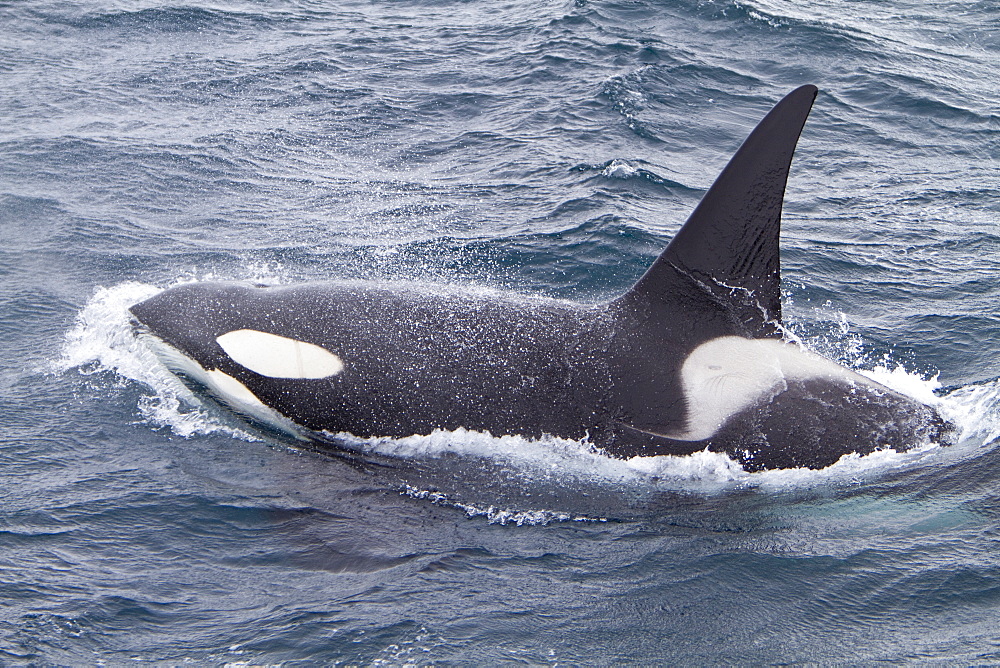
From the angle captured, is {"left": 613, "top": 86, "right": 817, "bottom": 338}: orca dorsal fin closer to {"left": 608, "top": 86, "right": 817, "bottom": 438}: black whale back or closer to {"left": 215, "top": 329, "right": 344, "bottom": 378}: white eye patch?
{"left": 608, "top": 86, "right": 817, "bottom": 438}: black whale back

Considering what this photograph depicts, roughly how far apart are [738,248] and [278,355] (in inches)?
161

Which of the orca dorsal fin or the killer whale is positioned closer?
the orca dorsal fin

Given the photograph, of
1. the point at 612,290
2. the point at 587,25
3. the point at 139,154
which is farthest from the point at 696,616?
the point at 587,25

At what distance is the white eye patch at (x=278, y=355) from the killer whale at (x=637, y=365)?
1cm

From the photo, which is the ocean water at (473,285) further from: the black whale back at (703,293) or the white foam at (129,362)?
the black whale back at (703,293)

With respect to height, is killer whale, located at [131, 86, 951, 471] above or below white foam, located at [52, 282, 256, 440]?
above

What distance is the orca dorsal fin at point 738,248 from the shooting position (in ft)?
26.9

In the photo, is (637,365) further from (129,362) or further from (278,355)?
(129,362)

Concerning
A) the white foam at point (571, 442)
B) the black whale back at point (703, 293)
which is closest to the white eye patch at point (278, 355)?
the white foam at point (571, 442)

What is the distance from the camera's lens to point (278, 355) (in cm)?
931

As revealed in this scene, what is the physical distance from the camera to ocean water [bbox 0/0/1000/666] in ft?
23.3

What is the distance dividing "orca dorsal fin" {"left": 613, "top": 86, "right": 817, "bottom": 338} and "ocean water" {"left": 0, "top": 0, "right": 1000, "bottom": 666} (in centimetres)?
131

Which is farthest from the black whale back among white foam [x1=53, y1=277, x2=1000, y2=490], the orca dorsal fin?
white foam [x1=53, y1=277, x2=1000, y2=490]

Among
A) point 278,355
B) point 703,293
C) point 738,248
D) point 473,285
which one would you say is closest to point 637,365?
point 703,293
